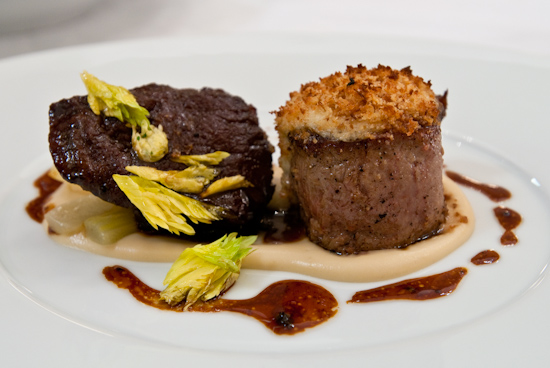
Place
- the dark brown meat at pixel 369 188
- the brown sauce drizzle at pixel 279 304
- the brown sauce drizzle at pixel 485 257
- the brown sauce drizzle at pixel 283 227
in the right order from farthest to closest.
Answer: the brown sauce drizzle at pixel 283 227
the brown sauce drizzle at pixel 485 257
the dark brown meat at pixel 369 188
the brown sauce drizzle at pixel 279 304

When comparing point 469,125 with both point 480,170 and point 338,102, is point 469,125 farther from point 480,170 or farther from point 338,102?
point 338,102

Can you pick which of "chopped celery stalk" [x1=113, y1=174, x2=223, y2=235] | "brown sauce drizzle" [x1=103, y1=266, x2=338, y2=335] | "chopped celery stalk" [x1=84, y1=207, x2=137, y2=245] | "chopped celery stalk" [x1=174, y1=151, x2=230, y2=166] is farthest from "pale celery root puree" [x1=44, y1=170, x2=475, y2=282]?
"chopped celery stalk" [x1=174, y1=151, x2=230, y2=166]

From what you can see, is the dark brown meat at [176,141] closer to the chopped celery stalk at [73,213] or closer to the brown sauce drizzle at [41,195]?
the chopped celery stalk at [73,213]

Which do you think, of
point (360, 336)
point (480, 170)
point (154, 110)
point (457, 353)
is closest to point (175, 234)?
point (154, 110)

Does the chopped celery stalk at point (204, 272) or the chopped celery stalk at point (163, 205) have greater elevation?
the chopped celery stalk at point (163, 205)

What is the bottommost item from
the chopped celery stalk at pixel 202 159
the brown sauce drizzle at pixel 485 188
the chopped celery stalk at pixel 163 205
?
the brown sauce drizzle at pixel 485 188

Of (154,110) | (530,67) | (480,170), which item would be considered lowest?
(480,170)

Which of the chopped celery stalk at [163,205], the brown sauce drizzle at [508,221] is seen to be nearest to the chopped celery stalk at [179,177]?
the chopped celery stalk at [163,205]
